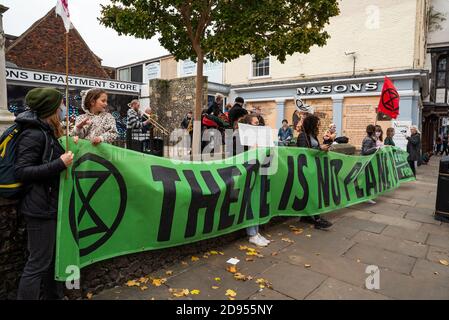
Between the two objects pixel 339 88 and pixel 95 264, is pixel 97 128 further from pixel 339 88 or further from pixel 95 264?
pixel 339 88

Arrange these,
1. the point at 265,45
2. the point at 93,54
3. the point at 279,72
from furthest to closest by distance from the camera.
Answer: the point at 93,54 → the point at 279,72 → the point at 265,45

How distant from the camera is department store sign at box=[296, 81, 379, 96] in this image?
1627 centimetres

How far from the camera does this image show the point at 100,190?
9.36ft

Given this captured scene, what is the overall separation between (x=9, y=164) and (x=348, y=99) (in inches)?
694

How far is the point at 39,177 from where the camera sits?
2.24 m

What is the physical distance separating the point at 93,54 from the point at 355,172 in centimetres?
2380

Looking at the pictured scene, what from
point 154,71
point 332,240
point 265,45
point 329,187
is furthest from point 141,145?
point 154,71

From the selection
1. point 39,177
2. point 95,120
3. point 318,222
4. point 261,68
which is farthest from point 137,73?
point 39,177

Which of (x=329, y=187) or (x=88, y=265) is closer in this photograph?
(x=88, y=265)

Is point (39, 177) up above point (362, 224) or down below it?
above

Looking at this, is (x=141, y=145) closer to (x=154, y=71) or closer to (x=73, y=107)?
(x=73, y=107)

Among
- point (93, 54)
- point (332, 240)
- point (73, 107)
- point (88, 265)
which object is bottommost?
point (332, 240)

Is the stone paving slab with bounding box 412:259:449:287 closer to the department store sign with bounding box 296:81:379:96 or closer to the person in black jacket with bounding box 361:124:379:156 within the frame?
the person in black jacket with bounding box 361:124:379:156

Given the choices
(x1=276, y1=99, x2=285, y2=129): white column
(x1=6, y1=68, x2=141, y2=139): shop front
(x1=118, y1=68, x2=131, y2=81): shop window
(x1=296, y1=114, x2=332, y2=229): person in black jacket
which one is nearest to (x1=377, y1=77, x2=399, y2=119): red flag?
(x1=296, y1=114, x2=332, y2=229): person in black jacket
